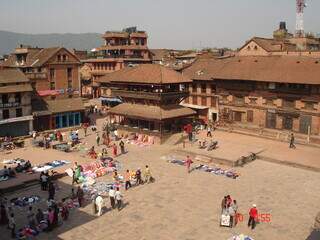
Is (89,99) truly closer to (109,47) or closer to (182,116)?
(109,47)

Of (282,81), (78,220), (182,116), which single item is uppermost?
(282,81)

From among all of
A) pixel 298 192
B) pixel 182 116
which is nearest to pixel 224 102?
pixel 182 116

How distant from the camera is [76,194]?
32156 mm

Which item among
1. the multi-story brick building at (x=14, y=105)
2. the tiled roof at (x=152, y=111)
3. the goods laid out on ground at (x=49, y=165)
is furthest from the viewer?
the multi-story brick building at (x=14, y=105)

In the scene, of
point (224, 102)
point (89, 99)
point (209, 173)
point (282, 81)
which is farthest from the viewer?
point (89, 99)

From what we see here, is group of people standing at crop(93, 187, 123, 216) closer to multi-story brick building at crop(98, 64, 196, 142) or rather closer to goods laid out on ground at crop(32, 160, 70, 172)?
goods laid out on ground at crop(32, 160, 70, 172)

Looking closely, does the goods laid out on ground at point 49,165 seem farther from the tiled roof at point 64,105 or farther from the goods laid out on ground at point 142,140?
the tiled roof at point 64,105

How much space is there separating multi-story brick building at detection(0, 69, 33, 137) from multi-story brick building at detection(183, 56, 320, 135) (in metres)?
24.7

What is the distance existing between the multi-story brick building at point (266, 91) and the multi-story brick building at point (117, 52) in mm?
32189

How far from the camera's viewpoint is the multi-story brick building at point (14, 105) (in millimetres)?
51250

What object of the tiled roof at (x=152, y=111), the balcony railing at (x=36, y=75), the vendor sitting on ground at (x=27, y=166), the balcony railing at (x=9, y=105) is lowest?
the vendor sitting on ground at (x=27, y=166)

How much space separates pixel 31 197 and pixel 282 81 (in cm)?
3309
